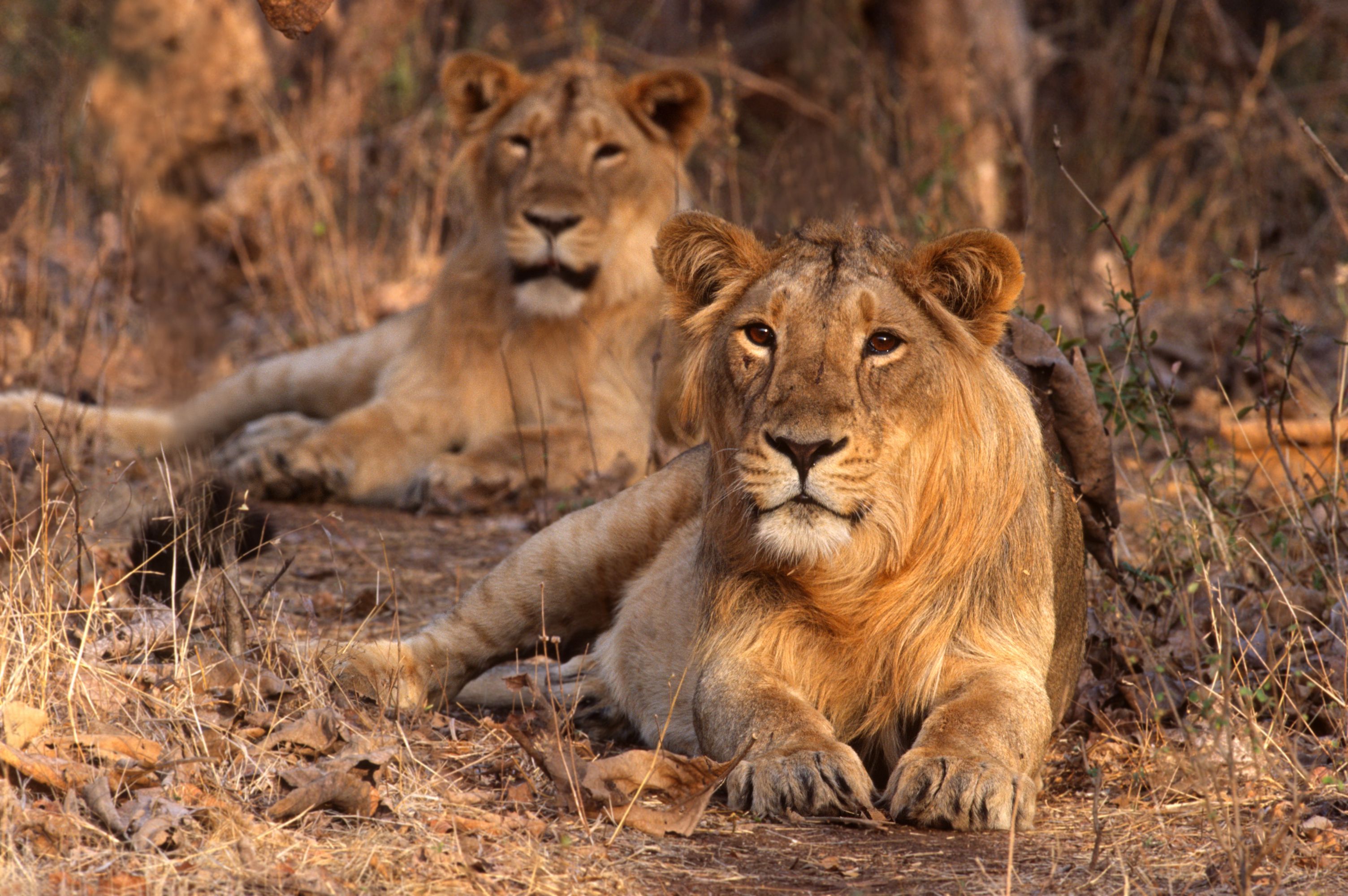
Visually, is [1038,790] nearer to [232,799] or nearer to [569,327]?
[232,799]

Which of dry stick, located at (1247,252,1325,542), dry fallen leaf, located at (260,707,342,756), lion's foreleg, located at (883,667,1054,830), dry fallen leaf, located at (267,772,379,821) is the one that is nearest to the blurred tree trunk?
dry stick, located at (1247,252,1325,542)

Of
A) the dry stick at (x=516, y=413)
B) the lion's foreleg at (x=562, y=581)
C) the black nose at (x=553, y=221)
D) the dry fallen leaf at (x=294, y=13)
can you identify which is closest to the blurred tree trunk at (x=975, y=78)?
the black nose at (x=553, y=221)

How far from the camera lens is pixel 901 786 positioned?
332 centimetres

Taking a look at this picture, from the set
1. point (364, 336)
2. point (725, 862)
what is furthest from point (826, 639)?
point (364, 336)

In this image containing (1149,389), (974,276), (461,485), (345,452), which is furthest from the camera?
(345,452)

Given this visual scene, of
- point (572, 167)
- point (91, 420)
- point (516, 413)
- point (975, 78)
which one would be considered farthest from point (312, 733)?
point (975, 78)

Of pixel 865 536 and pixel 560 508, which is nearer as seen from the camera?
pixel 865 536

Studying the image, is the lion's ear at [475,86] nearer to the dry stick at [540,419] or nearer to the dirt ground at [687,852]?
the dry stick at [540,419]

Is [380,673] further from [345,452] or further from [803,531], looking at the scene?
[345,452]

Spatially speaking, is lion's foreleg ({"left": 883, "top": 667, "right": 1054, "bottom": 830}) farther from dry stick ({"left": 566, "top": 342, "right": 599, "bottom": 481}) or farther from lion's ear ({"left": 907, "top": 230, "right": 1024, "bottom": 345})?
dry stick ({"left": 566, "top": 342, "right": 599, "bottom": 481})

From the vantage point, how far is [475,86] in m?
7.50

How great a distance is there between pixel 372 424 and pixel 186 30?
5.25 m

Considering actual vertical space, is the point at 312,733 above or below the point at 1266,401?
below

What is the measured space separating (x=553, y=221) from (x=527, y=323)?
0.65 m
